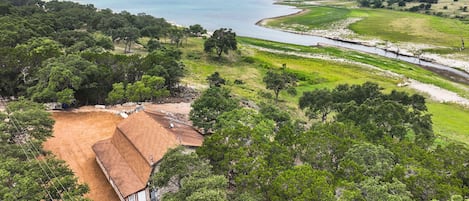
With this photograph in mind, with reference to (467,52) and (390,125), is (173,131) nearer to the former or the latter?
(390,125)

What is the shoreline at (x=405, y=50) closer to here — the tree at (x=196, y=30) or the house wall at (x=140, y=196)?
the tree at (x=196, y=30)

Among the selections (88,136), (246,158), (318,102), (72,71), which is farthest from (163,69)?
(246,158)

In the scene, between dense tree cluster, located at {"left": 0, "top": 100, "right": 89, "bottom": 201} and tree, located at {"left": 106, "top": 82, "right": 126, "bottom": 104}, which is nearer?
dense tree cluster, located at {"left": 0, "top": 100, "right": 89, "bottom": 201}

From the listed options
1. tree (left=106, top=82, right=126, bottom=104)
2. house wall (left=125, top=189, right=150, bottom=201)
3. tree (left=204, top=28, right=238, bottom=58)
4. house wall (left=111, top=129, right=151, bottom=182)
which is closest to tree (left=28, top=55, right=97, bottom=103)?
tree (left=106, top=82, right=126, bottom=104)

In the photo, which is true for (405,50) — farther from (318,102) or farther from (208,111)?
(208,111)

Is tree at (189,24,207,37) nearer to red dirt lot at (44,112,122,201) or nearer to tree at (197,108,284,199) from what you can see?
red dirt lot at (44,112,122,201)

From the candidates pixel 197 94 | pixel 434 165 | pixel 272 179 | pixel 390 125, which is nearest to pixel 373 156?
pixel 434 165
